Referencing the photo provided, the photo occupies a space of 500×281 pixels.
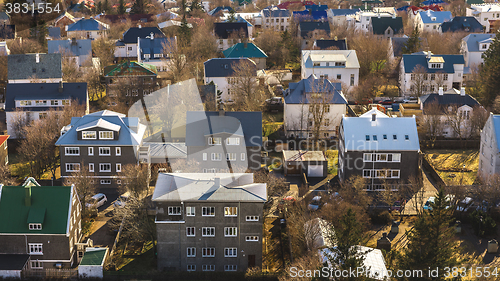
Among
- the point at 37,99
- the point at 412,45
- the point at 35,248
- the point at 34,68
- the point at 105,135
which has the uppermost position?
the point at 412,45

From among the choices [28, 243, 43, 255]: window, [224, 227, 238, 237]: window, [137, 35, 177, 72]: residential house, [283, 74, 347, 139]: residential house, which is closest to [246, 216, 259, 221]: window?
[224, 227, 238, 237]: window

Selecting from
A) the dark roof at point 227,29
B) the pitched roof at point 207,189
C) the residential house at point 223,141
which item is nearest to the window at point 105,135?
the residential house at point 223,141

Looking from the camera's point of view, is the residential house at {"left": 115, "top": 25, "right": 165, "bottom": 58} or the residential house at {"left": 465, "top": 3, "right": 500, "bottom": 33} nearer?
the residential house at {"left": 115, "top": 25, "right": 165, "bottom": 58}

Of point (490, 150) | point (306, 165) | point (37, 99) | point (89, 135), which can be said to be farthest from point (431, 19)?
point (89, 135)

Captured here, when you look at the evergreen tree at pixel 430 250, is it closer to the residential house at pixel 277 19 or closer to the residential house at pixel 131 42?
the residential house at pixel 131 42

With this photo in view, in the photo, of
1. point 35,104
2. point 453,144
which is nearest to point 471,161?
point 453,144

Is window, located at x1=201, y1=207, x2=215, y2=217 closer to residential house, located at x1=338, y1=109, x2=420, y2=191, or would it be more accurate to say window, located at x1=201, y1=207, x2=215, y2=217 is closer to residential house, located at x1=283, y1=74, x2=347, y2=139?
residential house, located at x1=338, y1=109, x2=420, y2=191

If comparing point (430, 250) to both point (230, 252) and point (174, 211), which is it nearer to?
point (230, 252)
